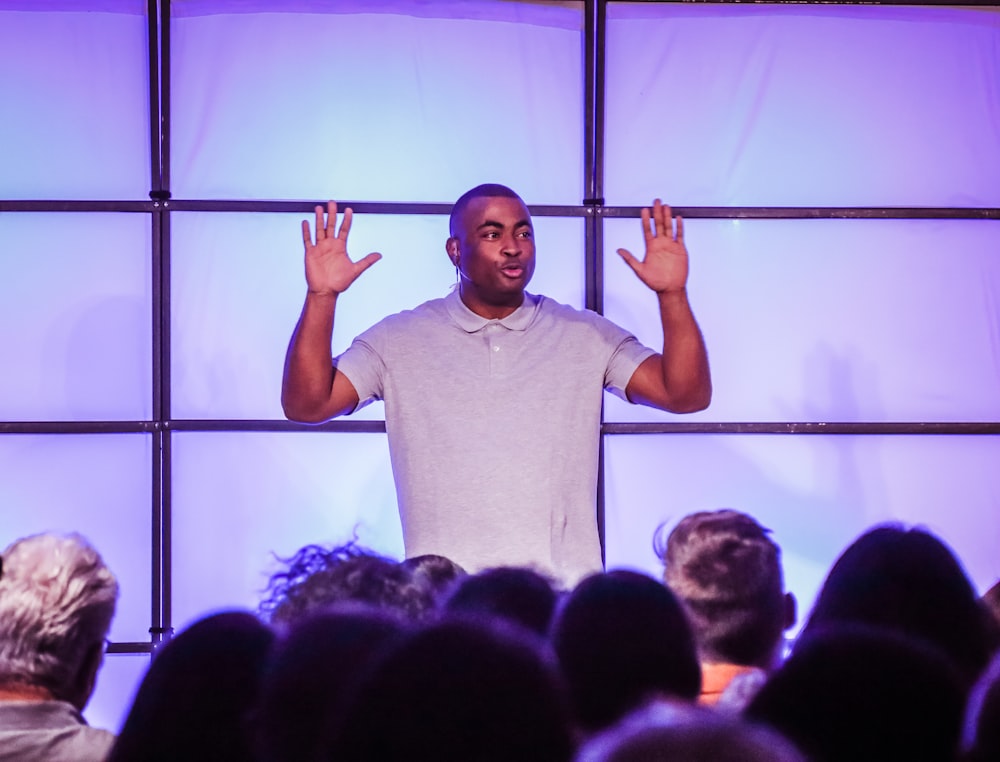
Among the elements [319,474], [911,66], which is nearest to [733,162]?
[911,66]

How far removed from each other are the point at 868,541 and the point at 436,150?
93.7 inches

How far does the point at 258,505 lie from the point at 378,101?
134 cm

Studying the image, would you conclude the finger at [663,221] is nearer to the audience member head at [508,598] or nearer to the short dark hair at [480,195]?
the short dark hair at [480,195]

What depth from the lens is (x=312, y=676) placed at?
3.81 feet

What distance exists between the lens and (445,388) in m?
2.96

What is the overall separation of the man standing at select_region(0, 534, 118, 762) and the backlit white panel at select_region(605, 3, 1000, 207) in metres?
2.44

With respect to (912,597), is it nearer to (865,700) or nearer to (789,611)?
(789,611)

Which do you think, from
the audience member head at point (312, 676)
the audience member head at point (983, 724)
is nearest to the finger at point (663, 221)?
the audience member head at point (312, 676)

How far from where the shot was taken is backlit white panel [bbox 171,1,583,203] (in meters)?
3.57

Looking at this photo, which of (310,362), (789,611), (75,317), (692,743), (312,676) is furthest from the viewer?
(75,317)

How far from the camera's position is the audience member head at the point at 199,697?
117cm

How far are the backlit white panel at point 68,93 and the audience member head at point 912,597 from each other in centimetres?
282

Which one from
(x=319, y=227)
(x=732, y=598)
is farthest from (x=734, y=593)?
(x=319, y=227)

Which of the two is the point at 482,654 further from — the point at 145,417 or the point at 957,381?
the point at 957,381
